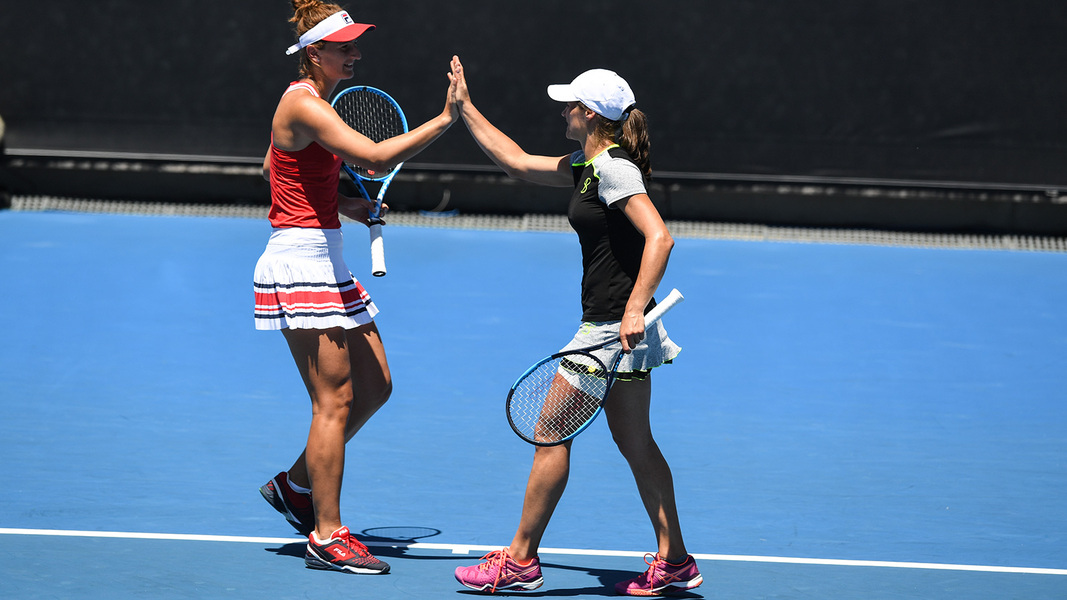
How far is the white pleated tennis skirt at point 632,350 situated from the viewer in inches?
140

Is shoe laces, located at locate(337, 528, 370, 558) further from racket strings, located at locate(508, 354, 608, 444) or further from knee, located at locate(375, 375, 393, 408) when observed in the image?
racket strings, located at locate(508, 354, 608, 444)

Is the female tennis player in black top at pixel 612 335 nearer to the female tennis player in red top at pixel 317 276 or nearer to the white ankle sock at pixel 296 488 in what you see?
the female tennis player in red top at pixel 317 276

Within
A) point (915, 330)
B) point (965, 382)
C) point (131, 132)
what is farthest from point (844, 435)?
point (131, 132)

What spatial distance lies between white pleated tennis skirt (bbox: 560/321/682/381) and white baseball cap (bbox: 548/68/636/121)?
0.65 metres

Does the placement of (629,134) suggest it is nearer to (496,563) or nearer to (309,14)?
(309,14)

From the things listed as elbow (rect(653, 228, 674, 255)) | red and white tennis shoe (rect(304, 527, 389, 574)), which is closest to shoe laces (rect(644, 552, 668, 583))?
red and white tennis shoe (rect(304, 527, 389, 574))

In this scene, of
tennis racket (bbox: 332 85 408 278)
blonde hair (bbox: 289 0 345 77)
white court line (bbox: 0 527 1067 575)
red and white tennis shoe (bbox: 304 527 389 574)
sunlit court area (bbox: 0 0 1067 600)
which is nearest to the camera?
red and white tennis shoe (bbox: 304 527 389 574)

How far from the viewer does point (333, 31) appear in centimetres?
379

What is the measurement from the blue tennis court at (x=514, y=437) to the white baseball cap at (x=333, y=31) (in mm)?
1711

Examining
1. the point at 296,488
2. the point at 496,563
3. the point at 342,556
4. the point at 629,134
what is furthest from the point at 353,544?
the point at 629,134

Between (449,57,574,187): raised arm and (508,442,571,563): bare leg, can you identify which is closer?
(508,442,571,563): bare leg

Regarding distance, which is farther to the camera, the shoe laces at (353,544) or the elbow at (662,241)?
the shoe laces at (353,544)

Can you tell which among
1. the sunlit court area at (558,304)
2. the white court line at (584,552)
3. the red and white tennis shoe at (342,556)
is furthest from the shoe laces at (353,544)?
Result: the white court line at (584,552)

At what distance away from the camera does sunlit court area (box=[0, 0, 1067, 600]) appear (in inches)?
163
